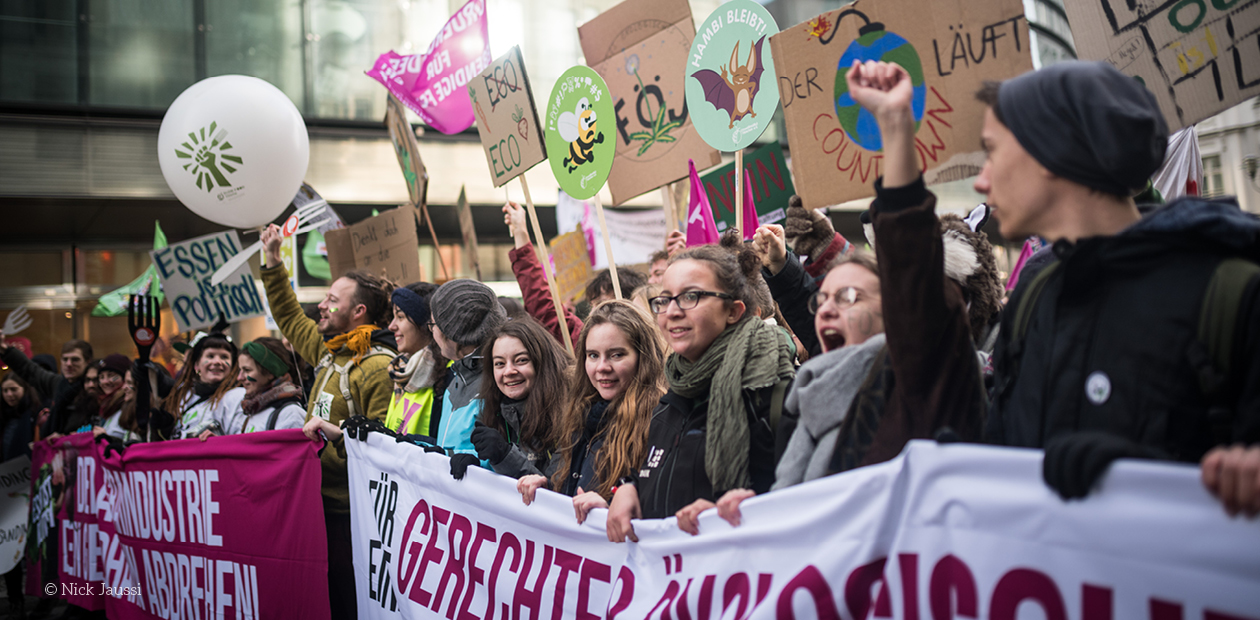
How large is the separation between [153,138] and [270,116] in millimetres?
6332

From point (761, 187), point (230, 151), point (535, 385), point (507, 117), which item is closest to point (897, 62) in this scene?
point (535, 385)

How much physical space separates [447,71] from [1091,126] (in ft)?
15.1

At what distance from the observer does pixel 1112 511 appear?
50.1 inches

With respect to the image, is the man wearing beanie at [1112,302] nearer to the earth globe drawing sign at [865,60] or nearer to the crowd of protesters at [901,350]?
the crowd of protesters at [901,350]

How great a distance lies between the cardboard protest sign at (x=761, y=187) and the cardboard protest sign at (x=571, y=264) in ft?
4.79

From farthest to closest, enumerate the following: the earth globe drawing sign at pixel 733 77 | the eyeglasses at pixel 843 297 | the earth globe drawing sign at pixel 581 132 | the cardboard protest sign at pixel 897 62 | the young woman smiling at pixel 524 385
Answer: the earth globe drawing sign at pixel 581 132 → the earth globe drawing sign at pixel 733 77 → the young woman smiling at pixel 524 385 → the cardboard protest sign at pixel 897 62 → the eyeglasses at pixel 843 297

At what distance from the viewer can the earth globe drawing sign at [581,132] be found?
3742 millimetres

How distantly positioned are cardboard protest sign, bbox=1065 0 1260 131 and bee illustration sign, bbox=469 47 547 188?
2.40 metres

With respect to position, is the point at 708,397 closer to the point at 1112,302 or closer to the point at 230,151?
the point at 1112,302

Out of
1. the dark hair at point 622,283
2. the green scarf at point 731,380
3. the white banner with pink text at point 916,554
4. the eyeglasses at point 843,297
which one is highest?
the dark hair at point 622,283

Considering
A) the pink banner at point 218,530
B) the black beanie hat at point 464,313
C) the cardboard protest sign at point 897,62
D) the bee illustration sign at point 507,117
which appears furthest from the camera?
the bee illustration sign at point 507,117

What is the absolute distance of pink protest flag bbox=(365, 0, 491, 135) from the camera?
514cm

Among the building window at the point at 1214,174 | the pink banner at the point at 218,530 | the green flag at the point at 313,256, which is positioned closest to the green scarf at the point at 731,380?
the pink banner at the point at 218,530

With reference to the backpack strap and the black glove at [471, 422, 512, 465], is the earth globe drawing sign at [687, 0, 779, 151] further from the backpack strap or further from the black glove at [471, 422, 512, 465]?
the backpack strap
